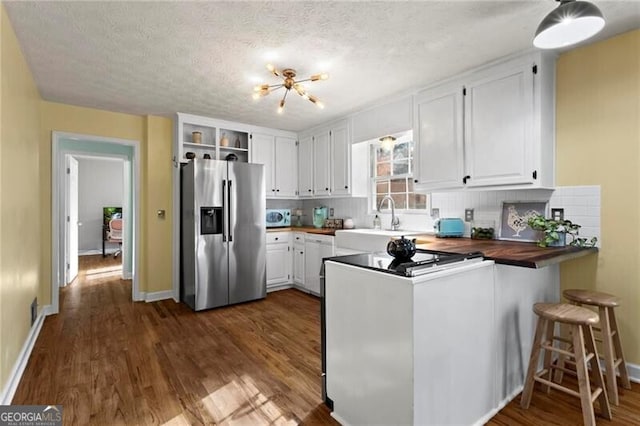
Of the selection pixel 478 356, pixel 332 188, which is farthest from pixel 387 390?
pixel 332 188

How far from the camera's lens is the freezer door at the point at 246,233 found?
12.8 feet

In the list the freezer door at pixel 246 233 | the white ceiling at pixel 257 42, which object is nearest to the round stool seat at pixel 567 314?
the white ceiling at pixel 257 42

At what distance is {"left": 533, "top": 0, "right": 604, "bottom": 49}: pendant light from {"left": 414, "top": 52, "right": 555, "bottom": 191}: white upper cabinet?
71 cm

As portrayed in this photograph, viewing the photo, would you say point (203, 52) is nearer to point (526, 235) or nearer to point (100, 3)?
point (100, 3)

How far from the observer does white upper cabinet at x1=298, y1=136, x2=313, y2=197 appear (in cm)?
471

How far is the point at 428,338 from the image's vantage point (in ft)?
4.78

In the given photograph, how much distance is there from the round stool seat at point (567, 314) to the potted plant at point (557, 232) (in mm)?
550

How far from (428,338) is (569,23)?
1644mm

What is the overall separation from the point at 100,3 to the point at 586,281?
3674 mm

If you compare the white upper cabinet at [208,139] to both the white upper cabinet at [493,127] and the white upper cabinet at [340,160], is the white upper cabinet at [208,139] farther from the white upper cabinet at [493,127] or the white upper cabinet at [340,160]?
the white upper cabinet at [493,127]

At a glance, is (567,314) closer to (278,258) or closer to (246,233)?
(246,233)

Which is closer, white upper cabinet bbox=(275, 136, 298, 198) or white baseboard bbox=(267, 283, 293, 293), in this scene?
white baseboard bbox=(267, 283, 293, 293)

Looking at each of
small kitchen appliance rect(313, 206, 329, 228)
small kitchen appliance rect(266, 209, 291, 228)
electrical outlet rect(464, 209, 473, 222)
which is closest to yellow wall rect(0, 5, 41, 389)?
small kitchen appliance rect(266, 209, 291, 228)

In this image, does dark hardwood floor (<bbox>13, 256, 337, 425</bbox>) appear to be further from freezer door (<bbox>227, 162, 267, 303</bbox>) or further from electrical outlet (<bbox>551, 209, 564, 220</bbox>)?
electrical outlet (<bbox>551, 209, 564, 220</bbox>)
